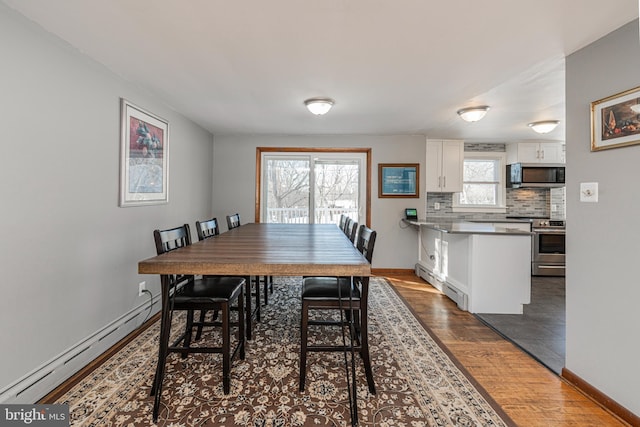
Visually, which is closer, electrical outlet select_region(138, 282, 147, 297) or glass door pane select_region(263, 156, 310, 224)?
electrical outlet select_region(138, 282, 147, 297)

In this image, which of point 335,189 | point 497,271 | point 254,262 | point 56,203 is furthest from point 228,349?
point 335,189

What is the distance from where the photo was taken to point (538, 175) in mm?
4945

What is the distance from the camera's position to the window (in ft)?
17.3

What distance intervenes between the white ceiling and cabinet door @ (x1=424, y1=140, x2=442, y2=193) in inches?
59.2

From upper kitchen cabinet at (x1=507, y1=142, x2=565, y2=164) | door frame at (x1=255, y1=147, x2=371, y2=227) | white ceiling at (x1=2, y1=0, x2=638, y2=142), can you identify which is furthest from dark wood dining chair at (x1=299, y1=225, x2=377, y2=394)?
upper kitchen cabinet at (x1=507, y1=142, x2=565, y2=164)

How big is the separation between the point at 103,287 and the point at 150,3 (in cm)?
198

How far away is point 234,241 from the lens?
2.31 meters

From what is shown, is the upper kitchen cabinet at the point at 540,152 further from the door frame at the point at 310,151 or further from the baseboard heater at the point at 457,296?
the baseboard heater at the point at 457,296

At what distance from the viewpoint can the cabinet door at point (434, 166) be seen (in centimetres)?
491

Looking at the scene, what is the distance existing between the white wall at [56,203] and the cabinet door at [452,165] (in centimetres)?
433

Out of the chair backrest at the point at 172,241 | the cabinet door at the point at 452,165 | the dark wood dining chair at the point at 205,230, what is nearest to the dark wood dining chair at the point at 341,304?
the chair backrest at the point at 172,241

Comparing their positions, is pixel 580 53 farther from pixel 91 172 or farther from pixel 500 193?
pixel 500 193

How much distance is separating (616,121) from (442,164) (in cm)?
327

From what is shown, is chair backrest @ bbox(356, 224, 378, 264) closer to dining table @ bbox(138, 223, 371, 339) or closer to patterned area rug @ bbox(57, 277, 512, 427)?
dining table @ bbox(138, 223, 371, 339)
